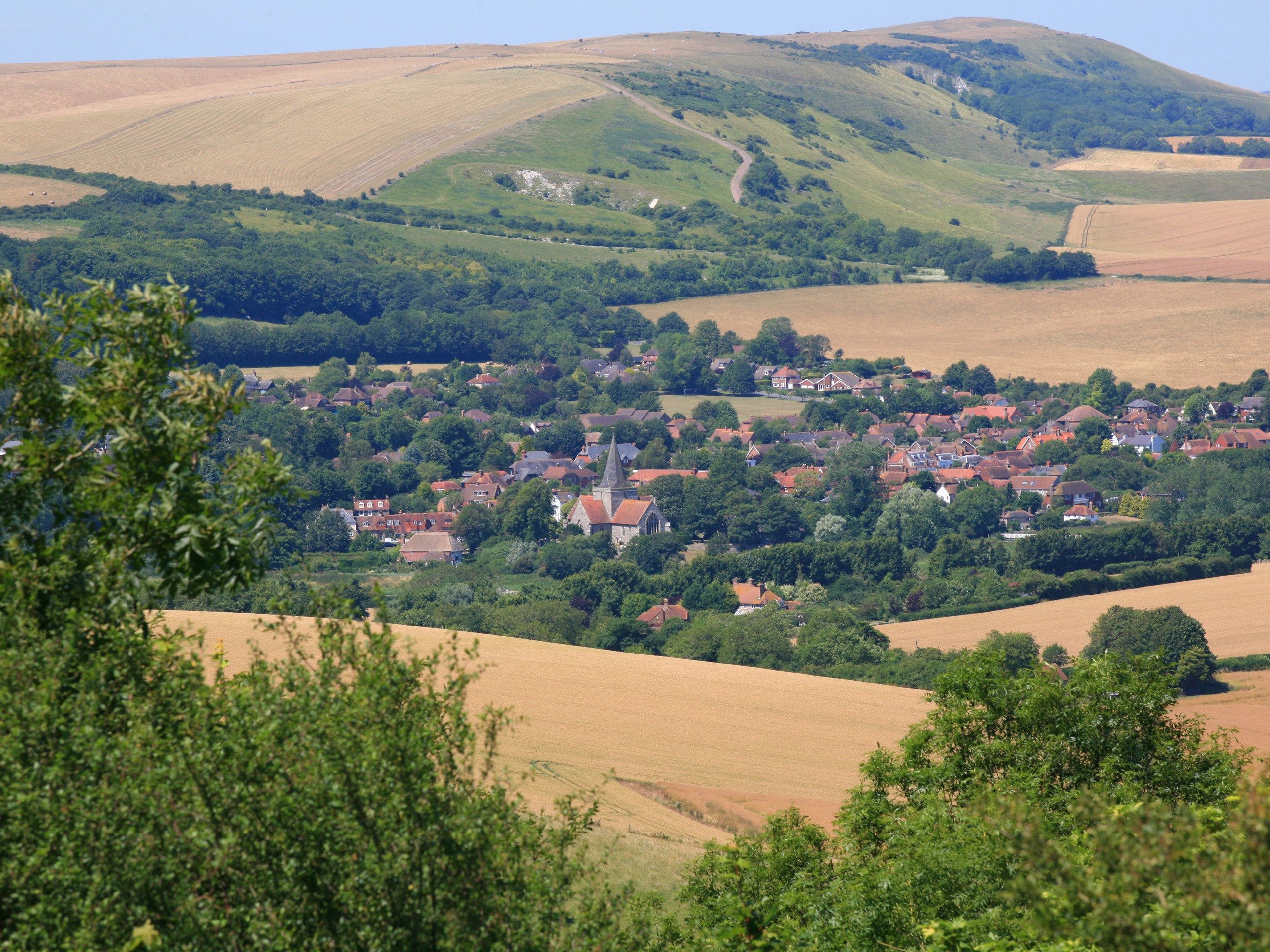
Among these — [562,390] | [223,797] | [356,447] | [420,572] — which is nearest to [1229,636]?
[420,572]

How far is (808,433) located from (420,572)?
52.3m

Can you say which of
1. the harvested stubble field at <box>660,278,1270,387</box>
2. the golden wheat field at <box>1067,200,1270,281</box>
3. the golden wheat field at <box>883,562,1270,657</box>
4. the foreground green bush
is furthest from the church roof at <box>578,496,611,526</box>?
the golden wheat field at <box>1067,200,1270,281</box>

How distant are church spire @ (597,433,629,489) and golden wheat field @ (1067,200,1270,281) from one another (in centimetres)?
8840

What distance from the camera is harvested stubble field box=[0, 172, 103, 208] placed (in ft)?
524

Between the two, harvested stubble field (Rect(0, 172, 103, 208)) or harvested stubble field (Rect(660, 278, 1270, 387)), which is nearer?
harvested stubble field (Rect(660, 278, 1270, 387))

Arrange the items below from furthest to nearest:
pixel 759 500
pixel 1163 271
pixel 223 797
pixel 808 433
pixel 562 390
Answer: pixel 1163 271 → pixel 562 390 → pixel 808 433 → pixel 759 500 → pixel 223 797

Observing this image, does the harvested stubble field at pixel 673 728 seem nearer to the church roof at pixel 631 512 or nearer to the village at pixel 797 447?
the village at pixel 797 447

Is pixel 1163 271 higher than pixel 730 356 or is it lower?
higher

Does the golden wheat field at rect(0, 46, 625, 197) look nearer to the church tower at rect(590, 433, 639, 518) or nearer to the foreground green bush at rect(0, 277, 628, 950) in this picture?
the church tower at rect(590, 433, 639, 518)

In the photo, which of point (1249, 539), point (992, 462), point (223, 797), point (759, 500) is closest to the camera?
point (223, 797)

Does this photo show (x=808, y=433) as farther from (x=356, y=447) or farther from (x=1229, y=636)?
(x=1229, y=636)

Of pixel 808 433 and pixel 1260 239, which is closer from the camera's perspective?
pixel 808 433

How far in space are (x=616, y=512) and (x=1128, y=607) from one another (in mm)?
42668

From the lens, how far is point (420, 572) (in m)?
77.6
